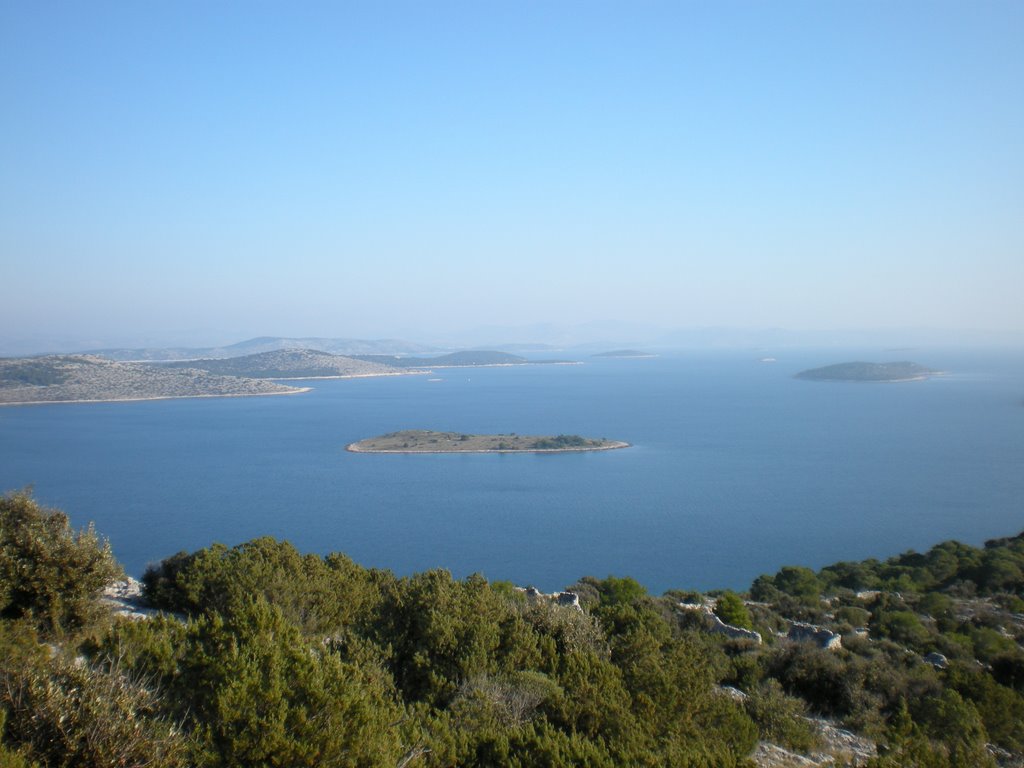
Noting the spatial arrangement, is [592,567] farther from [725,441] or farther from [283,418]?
[283,418]

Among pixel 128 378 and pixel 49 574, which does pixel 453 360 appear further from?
pixel 49 574

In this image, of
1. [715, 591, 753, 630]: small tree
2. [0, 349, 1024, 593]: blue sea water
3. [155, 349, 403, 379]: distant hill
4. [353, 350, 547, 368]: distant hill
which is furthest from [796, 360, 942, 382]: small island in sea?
[715, 591, 753, 630]: small tree

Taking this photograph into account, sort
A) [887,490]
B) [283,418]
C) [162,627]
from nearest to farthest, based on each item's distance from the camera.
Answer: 1. [162,627]
2. [887,490]
3. [283,418]

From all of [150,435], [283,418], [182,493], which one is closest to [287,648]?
[182,493]

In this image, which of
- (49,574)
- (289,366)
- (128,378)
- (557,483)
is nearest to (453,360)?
(289,366)

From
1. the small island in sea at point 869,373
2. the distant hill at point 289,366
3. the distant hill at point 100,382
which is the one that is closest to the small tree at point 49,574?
the distant hill at point 100,382

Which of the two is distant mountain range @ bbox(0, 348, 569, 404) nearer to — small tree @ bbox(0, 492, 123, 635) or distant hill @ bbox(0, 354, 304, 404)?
distant hill @ bbox(0, 354, 304, 404)
